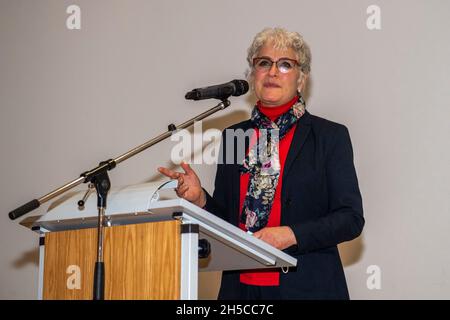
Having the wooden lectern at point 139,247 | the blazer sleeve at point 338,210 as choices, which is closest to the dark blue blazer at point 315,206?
the blazer sleeve at point 338,210

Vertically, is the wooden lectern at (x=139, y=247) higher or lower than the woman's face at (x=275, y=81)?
lower

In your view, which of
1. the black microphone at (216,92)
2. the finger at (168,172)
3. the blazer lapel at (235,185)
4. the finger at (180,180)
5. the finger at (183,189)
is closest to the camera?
the finger at (168,172)

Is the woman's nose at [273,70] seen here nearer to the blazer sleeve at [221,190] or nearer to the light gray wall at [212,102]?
the blazer sleeve at [221,190]

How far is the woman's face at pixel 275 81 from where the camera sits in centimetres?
257

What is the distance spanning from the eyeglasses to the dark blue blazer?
20 cm

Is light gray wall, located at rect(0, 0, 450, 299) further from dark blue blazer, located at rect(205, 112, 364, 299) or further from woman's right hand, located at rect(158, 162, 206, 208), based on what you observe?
woman's right hand, located at rect(158, 162, 206, 208)

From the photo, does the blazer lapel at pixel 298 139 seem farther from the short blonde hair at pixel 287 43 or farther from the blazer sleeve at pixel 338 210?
the short blonde hair at pixel 287 43

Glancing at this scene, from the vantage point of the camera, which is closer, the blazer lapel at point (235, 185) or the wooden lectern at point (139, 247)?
the wooden lectern at point (139, 247)

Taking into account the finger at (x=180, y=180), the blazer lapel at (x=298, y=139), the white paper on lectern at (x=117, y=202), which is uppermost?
the blazer lapel at (x=298, y=139)

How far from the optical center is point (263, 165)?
2.48 m

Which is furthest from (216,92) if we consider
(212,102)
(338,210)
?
(212,102)

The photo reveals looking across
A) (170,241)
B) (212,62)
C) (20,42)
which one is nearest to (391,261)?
(212,62)

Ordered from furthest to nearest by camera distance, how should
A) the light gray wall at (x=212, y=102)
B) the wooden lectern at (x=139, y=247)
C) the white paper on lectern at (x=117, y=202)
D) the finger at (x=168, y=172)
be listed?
the light gray wall at (x=212, y=102), the finger at (x=168, y=172), the white paper on lectern at (x=117, y=202), the wooden lectern at (x=139, y=247)
